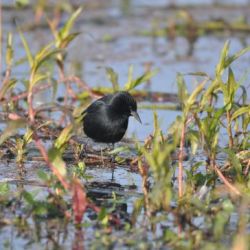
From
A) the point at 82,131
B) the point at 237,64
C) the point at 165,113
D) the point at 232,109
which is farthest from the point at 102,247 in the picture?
the point at 237,64

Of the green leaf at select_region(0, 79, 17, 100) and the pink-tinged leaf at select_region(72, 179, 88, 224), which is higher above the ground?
the green leaf at select_region(0, 79, 17, 100)

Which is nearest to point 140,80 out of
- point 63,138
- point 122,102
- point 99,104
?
point 122,102

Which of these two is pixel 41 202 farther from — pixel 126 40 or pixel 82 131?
pixel 126 40

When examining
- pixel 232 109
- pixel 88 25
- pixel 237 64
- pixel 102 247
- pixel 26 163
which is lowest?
pixel 102 247

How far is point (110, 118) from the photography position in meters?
6.93

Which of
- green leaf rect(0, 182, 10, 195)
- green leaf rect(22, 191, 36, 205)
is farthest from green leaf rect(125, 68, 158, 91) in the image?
green leaf rect(22, 191, 36, 205)

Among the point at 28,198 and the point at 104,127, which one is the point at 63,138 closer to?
the point at 28,198

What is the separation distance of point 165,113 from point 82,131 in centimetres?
117

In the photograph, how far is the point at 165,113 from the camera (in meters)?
8.30

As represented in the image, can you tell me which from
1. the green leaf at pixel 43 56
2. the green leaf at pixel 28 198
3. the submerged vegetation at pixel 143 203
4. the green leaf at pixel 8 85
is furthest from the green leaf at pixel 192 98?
the green leaf at pixel 8 85

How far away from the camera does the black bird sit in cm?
688

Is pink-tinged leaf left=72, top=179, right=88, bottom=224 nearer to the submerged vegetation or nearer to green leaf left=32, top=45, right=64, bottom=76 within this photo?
the submerged vegetation

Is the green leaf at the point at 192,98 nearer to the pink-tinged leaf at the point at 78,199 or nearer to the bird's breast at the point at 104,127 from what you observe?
the pink-tinged leaf at the point at 78,199

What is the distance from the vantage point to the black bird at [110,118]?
6.88 m
